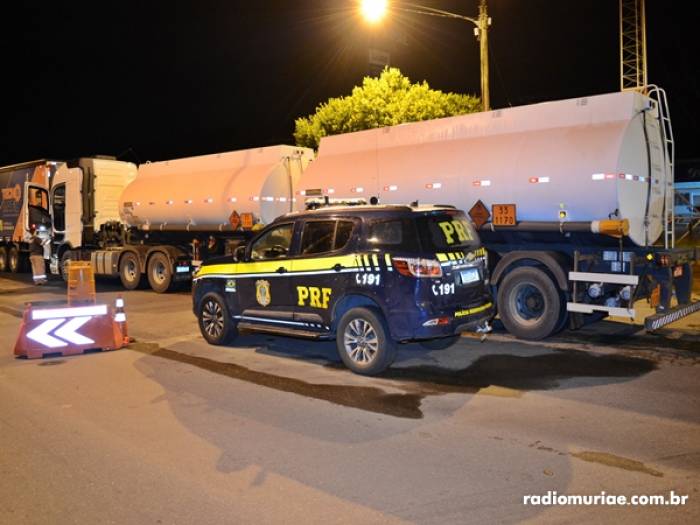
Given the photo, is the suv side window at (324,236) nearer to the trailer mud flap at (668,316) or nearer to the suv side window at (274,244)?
the suv side window at (274,244)

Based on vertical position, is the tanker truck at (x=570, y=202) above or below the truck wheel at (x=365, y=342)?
above

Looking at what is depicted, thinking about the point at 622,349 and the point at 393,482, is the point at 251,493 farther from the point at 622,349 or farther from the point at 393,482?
the point at 622,349

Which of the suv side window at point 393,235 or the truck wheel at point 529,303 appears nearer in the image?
the suv side window at point 393,235

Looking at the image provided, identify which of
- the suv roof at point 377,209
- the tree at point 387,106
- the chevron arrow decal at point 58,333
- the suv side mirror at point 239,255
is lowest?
the chevron arrow decal at point 58,333

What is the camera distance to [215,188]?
51.1 feet

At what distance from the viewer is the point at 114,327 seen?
31.0 feet

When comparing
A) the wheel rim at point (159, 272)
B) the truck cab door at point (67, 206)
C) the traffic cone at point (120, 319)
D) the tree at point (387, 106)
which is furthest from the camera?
the tree at point (387, 106)

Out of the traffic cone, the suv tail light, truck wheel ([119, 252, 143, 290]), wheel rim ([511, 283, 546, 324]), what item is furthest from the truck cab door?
the suv tail light

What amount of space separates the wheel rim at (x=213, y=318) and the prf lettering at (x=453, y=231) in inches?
139

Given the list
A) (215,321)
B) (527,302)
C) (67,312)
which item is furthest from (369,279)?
(67,312)

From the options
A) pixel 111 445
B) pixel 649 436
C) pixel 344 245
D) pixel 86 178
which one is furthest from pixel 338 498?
pixel 86 178

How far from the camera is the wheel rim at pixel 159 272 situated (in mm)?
16734

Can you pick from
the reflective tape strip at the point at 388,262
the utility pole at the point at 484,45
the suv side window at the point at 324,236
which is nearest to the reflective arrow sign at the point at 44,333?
the suv side window at the point at 324,236

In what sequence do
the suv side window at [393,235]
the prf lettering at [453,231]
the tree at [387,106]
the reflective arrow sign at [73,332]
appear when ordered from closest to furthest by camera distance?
1. the suv side window at [393,235]
2. the prf lettering at [453,231]
3. the reflective arrow sign at [73,332]
4. the tree at [387,106]
